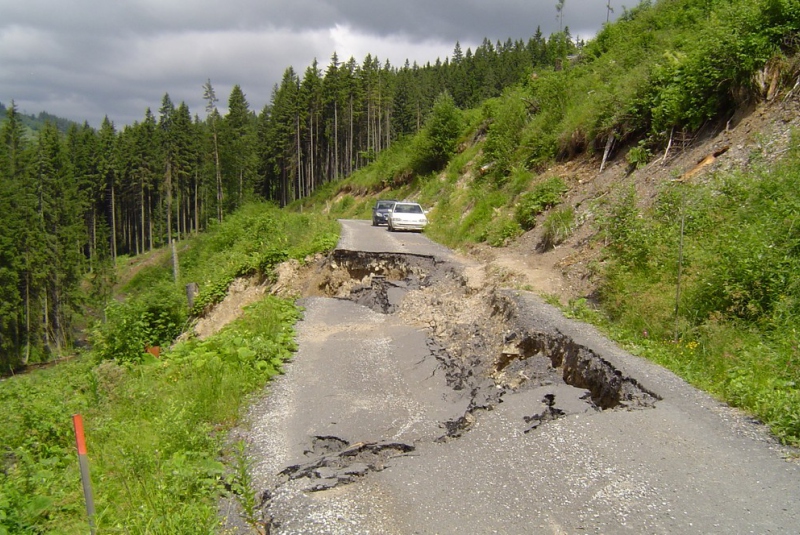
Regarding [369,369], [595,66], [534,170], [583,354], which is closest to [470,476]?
[583,354]

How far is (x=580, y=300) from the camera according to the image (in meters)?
10.1

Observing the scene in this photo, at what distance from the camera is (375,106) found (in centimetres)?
7219

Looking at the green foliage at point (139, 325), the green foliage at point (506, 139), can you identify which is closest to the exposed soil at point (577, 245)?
the green foliage at point (139, 325)

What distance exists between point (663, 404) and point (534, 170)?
14799 millimetres

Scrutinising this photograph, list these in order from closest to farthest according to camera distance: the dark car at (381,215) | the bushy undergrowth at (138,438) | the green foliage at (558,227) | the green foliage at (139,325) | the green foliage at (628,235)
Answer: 1. the bushy undergrowth at (138,438)
2. the green foliage at (628,235)
3. the green foliage at (139,325)
4. the green foliage at (558,227)
5. the dark car at (381,215)

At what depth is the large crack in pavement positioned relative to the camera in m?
5.65

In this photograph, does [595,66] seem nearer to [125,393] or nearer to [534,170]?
[534,170]

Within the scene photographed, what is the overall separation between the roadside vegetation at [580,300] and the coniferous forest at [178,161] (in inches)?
1293

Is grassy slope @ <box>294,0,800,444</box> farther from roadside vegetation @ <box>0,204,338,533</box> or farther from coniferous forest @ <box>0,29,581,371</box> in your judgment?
coniferous forest @ <box>0,29,581,371</box>

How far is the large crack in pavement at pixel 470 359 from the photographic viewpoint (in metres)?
5.65

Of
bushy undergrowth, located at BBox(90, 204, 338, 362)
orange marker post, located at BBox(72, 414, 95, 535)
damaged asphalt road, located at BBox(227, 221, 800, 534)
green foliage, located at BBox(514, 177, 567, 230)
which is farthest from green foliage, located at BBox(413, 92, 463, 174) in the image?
orange marker post, located at BBox(72, 414, 95, 535)

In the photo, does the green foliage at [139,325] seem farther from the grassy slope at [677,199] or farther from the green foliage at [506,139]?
the green foliage at [506,139]

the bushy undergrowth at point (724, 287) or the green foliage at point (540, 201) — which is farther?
the green foliage at point (540, 201)

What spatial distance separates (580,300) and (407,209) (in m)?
15.9
